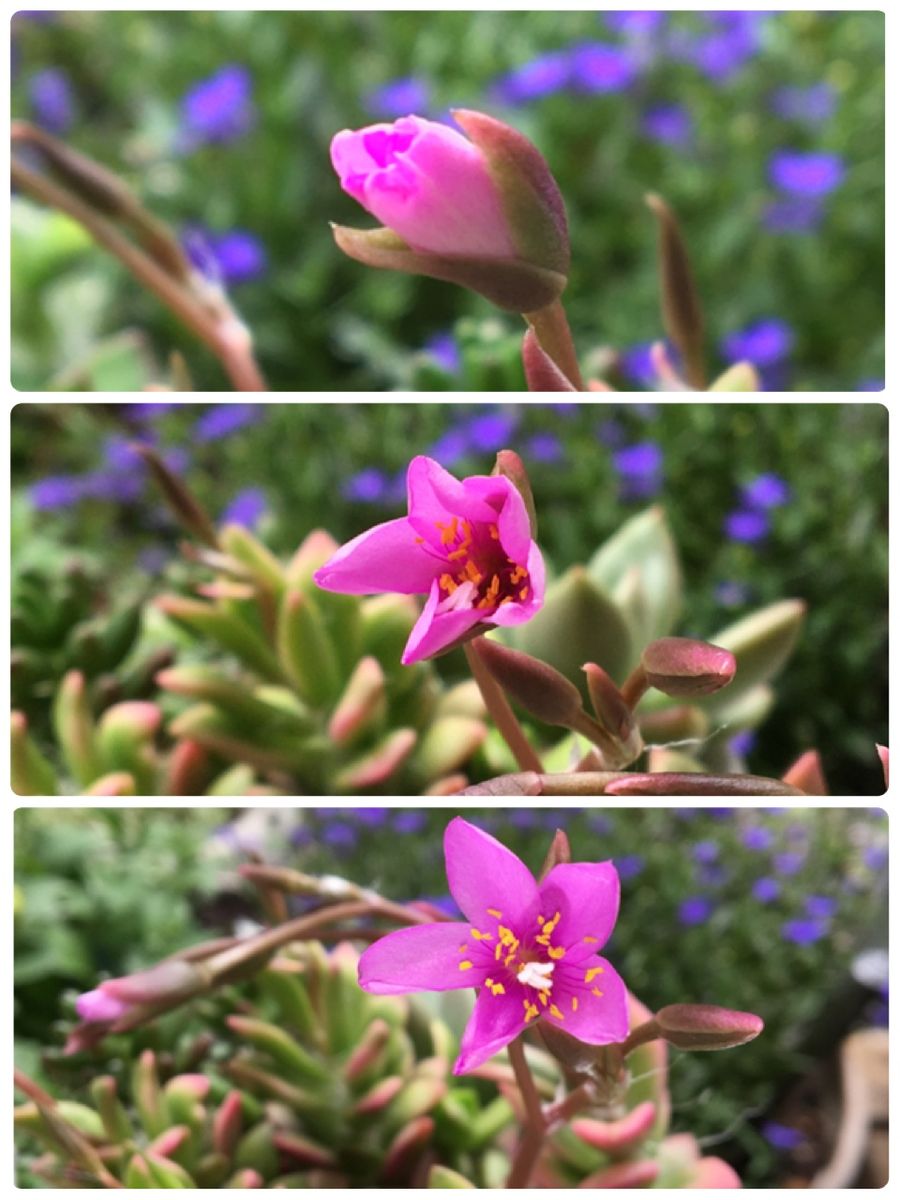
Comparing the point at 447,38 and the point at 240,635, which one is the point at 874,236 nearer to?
the point at 447,38

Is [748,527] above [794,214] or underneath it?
underneath

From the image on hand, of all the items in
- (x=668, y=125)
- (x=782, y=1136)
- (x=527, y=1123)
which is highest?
(x=668, y=125)

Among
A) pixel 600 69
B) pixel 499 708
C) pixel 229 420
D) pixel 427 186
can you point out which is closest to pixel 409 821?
pixel 229 420

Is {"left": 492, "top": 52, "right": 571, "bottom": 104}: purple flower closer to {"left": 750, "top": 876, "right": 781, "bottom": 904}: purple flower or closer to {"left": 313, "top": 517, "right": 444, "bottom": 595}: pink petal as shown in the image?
{"left": 750, "top": 876, "right": 781, "bottom": 904}: purple flower

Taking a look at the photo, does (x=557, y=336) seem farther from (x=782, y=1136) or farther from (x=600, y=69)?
(x=600, y=69)

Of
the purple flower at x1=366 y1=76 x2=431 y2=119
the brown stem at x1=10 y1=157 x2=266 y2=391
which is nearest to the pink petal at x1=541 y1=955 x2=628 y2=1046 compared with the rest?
the brown stem at x1=10 y1=157 x2=266 y2=391

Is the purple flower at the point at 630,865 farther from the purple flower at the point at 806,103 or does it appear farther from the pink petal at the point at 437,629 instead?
A: the purple flower at the point at 806,103

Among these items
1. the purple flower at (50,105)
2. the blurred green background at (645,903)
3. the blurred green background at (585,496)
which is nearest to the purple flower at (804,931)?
the blurred green background at (645,903)
